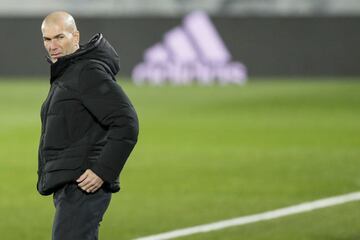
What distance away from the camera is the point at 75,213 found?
18.1ft

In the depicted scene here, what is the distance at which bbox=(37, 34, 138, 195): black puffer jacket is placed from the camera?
5.43m

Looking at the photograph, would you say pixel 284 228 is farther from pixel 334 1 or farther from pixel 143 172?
pixel 334 1

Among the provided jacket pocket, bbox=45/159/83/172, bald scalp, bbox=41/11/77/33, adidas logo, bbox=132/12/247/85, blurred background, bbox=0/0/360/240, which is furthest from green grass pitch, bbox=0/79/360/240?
bald scalp, bbox=41/11/77/33

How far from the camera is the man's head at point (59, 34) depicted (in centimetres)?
544

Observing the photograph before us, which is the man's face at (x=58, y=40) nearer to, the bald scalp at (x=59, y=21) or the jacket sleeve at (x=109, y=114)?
the bald scalp at (x=59, y=21)

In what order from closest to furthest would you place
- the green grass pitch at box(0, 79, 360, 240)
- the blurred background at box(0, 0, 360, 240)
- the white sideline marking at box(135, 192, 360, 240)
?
the white sideline marking at box(135, 192, 360, 240)
the green grass pitch at box(0, 79, 360, 240)
the blurred background at box(0, 0, 360, 240)

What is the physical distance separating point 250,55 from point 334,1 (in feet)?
9.72

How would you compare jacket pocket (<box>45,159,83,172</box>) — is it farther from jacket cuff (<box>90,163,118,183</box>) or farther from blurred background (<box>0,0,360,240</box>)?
blurred background (<box>0,0,360,240</box>)

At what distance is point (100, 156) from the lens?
17.9 feet

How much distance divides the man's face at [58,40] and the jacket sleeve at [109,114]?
0.15 m

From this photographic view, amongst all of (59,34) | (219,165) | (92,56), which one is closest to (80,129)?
(92,56)

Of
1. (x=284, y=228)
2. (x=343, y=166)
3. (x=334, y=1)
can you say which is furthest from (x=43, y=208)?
(x=334, y=1)

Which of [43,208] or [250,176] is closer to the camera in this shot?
[43,208]

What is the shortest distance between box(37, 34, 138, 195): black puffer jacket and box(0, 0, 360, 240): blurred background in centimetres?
309
